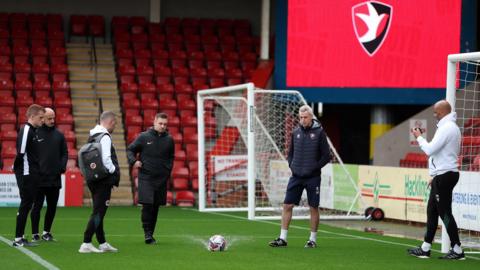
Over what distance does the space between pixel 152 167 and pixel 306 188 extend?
2.18m

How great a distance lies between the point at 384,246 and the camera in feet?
47.6

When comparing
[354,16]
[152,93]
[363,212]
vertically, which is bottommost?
[363,212]

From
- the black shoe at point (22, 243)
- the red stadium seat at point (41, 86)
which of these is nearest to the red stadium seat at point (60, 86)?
the red stadium seat at point (41, 86)

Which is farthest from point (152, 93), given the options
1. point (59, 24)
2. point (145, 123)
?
point (59, 24)

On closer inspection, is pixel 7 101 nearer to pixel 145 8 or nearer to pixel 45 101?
pixel 45 101

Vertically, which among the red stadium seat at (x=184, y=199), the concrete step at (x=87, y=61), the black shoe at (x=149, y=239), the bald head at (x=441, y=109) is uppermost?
the concrete step at (x=87, y=61)

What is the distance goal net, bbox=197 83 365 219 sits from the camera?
2108 cm

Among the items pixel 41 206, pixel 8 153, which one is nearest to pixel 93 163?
pixel 41 206

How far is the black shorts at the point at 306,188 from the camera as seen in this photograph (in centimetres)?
1407

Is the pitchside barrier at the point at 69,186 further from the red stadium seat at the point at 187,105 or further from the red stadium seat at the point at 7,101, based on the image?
the red stadium seat at the point at 187,105

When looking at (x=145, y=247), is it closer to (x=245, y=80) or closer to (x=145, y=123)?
(x=145, y=123)

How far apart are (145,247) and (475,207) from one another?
17.9 feet

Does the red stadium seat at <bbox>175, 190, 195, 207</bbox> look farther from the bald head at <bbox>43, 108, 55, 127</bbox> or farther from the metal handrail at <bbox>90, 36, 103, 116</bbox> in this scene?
the bald head at <bbox>43, 108, 55, 127</bbox>

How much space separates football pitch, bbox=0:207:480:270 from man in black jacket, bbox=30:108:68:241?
41 centimetres
